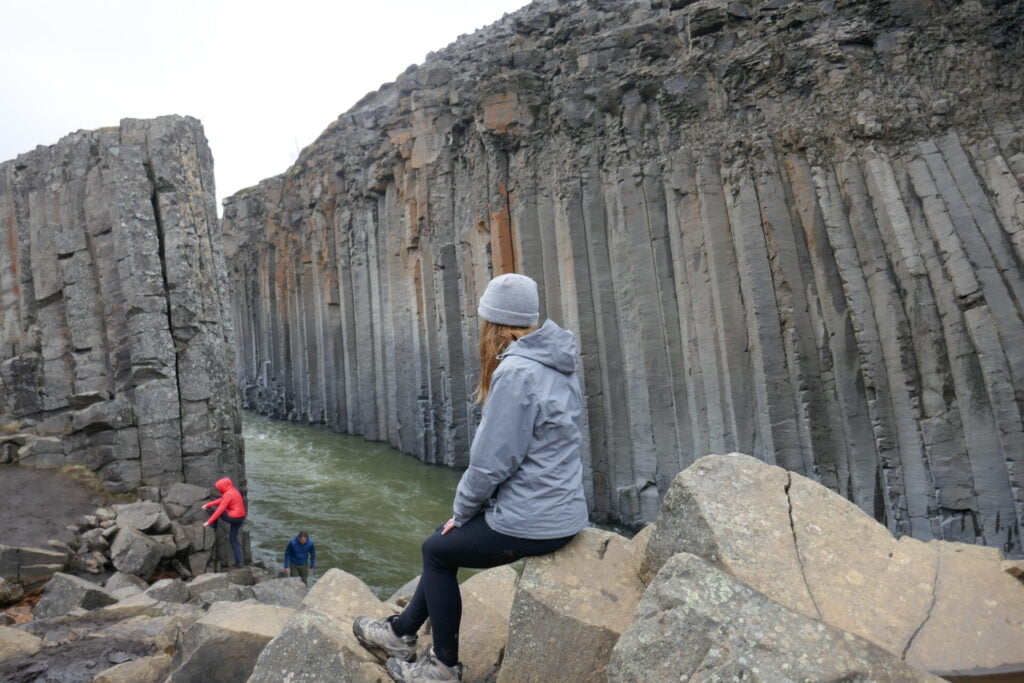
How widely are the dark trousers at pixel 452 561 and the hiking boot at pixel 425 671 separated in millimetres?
33

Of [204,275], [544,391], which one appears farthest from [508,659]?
[204,275]

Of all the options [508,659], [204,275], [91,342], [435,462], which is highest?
[204,275]

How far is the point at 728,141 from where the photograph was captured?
32.2 ft

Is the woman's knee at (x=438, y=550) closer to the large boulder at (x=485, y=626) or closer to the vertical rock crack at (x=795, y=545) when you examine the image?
the large boulder at (x=485, y=626)

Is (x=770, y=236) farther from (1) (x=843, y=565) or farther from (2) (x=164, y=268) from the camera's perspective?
(2) (x=164, y=268)

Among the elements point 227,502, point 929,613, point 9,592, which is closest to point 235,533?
point 227,502

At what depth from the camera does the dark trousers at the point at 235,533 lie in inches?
339

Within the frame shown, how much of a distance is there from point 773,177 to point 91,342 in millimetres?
9519

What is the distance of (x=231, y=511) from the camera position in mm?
8602

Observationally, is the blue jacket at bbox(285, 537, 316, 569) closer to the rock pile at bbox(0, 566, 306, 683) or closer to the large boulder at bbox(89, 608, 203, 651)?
the rock pile at bbox(0, 566, 306, 683)

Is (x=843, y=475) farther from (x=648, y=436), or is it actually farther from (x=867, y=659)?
(x=867, y=659)

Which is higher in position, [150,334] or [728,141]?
[728,141]

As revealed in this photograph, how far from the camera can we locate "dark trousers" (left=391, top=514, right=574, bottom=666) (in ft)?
9.07

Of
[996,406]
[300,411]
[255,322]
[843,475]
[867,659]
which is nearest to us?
[867,659]
